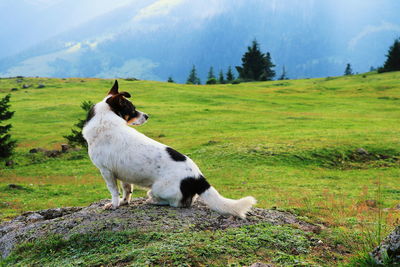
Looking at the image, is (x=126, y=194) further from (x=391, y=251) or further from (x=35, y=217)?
(x=391, y=251)

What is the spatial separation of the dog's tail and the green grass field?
160 centimetres

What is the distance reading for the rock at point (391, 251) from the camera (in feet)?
15.5

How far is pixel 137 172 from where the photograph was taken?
7602 millimetres

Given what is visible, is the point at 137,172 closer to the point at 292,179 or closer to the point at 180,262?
the point at 180,262

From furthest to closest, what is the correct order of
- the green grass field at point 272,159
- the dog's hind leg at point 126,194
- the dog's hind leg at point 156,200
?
the green grass field at point 272,159 → the dog's hind leg at point 126,194 → the dog's hind leg at point 156,200

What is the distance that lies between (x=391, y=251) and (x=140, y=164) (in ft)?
15.6

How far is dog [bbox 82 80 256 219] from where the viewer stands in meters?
7.52

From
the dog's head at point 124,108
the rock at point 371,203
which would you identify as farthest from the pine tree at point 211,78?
the dog's head at point 124,108

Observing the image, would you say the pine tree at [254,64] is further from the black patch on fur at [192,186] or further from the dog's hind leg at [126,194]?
the black patch on fur at [192,186]

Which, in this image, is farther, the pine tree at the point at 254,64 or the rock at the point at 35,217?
the pine tree at the point at 254,64

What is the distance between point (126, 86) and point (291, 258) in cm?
6530

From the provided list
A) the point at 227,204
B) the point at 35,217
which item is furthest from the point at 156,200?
the point at 35,217

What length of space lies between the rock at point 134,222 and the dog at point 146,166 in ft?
0.90

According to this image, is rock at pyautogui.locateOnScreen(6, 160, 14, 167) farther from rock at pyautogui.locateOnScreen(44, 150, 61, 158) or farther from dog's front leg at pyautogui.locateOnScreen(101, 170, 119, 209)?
dog's front leg at pyautogui.locateOnScreen(101, 170, 119, 209)
